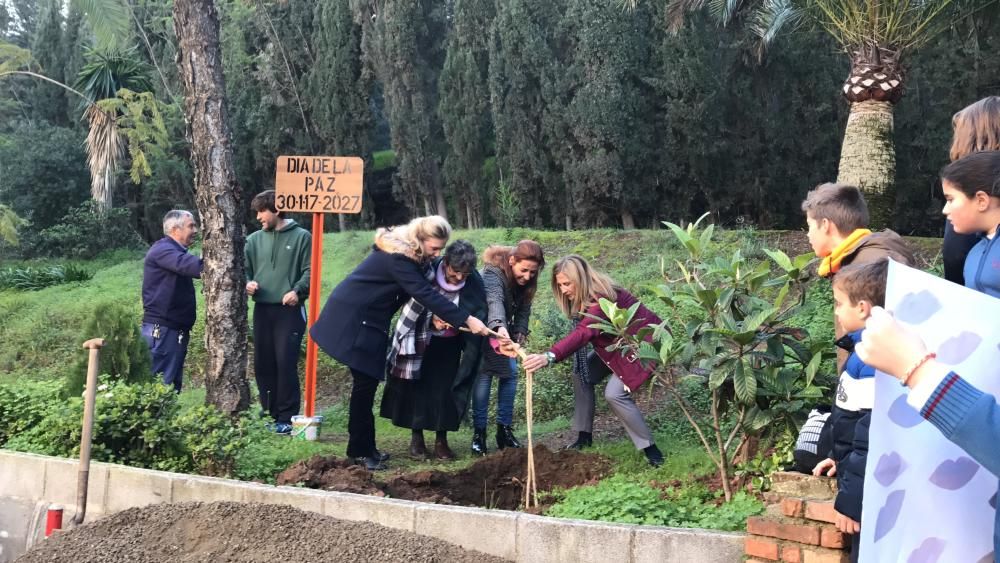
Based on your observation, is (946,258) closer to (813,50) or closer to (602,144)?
(602,144)

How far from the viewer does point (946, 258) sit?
12.9 feet

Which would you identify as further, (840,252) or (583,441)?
(583,441)

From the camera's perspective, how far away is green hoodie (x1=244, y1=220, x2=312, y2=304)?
25.7ft

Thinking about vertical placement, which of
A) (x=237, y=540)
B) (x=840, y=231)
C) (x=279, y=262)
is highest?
(x=840, y=231)

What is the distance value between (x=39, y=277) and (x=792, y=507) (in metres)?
22.8

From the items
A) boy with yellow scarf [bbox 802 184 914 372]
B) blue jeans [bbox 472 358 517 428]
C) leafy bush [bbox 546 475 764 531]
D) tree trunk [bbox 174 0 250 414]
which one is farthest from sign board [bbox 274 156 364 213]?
boy with yellow scarf [bbox 802 184 914 372]

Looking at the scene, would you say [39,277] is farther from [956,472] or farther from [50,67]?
[956,472]

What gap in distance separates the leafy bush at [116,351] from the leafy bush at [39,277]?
55.9 feet

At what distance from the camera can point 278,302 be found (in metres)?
7.84

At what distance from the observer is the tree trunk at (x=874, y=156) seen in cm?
1129

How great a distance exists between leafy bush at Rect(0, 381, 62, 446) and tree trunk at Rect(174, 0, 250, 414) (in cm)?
114

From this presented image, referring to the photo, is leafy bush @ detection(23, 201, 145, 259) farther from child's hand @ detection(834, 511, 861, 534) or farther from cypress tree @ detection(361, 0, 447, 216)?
child's hand @ detection(834, 511, 861, 534)

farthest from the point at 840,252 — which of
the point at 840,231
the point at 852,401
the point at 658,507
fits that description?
the point at 658,507

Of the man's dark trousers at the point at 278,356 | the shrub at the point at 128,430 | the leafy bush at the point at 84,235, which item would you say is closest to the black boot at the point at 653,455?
the shrub at the point at 128,430
